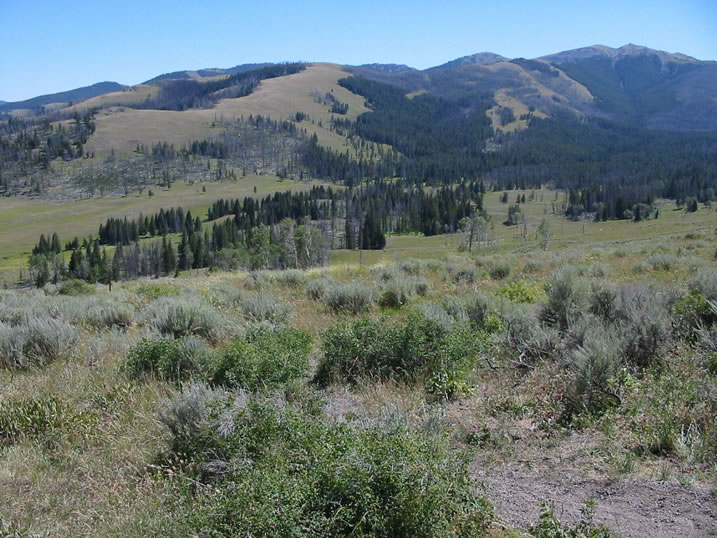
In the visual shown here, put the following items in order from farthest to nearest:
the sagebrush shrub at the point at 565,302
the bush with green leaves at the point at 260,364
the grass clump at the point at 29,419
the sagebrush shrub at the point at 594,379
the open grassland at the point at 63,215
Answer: the open grassland at the point at 63,215
the sagebrush shrub at the point at 565,302
the bush with green leaves at the point at 260,364
the sagebrush shrub at the point at 594,379
the grass clump at the point at 29,419

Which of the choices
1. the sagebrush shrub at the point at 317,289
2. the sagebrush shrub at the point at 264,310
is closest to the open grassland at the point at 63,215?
the sagebrush shrub at the point at 317,289

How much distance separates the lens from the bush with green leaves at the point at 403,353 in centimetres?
650

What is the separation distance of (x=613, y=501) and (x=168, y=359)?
5739 millimetres

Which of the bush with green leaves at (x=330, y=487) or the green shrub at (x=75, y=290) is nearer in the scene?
the bush with green leaves at (x=330, y=487)

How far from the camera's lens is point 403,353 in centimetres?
681

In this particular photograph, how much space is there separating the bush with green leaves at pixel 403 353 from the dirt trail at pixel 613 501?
205 cm

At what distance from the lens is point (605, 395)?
5.45m

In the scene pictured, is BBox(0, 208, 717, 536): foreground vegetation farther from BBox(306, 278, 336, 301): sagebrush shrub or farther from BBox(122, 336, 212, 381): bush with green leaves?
BBox(306, 278, 336, 301): sagebrush shrub

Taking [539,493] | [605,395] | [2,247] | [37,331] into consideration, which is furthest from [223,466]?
[2,247]

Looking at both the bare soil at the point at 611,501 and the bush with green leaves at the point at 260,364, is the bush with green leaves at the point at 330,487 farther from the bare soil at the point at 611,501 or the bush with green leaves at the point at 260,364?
the bush with green leaves at the point at 260,364

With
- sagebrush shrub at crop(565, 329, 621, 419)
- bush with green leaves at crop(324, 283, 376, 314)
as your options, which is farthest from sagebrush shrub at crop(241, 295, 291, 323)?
Answer: sagebrush shrub at crop(565, 329, 621, 419)

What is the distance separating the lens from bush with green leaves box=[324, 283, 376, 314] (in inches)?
445

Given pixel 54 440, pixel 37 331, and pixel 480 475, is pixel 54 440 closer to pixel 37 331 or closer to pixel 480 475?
pixel 37 331

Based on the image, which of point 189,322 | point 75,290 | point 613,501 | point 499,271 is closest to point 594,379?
point 613,501
